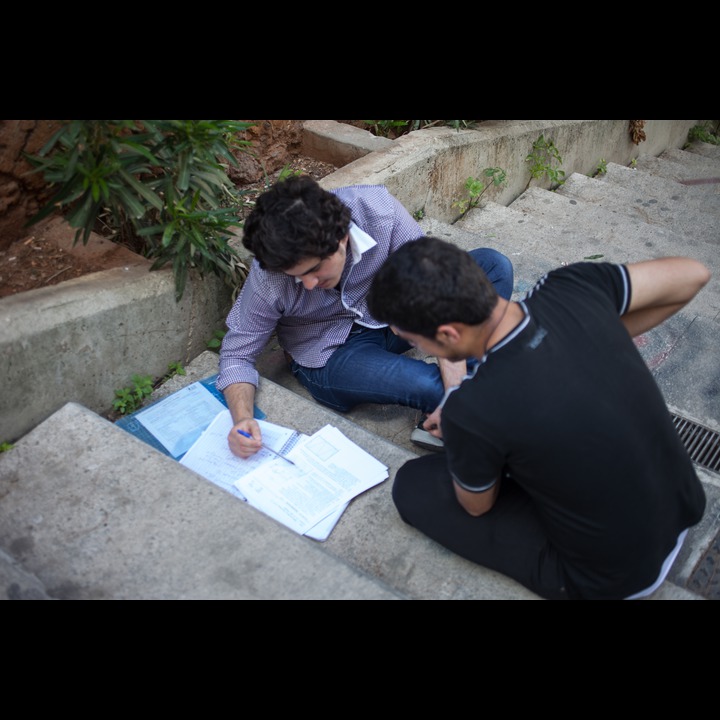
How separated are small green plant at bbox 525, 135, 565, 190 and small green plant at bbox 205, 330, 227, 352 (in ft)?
11.5

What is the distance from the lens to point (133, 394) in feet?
9.53

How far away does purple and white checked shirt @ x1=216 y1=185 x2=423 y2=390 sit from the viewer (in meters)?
2.74

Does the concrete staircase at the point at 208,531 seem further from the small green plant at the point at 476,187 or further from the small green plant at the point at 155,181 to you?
the small green plant at the point at 476,187

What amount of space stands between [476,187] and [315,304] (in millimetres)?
2427

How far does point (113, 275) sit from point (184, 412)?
2.14ft

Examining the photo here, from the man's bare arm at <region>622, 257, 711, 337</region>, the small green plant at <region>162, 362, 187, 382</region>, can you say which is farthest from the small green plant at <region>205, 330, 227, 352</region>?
the man's bare arm at <region>622, 257, 711, 337</region>

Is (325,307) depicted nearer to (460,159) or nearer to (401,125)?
(460,159)

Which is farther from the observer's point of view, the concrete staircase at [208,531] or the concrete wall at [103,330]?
the concrete wall at [103,330]

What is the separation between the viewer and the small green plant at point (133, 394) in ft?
9.36

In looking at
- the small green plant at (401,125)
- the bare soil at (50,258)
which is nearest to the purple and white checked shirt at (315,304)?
the bare soil at (50,258)

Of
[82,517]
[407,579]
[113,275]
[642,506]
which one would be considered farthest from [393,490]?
[113,275]

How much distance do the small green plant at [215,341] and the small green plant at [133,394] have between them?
1.19 feet

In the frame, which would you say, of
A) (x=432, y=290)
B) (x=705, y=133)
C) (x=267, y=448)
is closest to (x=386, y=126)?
(x=267, y=448)

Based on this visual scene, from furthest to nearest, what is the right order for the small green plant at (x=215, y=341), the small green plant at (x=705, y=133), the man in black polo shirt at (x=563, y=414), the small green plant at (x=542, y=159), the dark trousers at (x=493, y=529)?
the small green plant at (x=705, y=133) < the small green plant at (x=542, y=159) < the small green plant at (x=215, y=341) < the dark trousers at (x=493, y=529) < the man in black polo shirt at (x=563, y=414)
